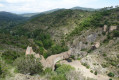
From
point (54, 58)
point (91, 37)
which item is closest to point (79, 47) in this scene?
point (91, 37)

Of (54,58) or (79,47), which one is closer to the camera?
(54,58)

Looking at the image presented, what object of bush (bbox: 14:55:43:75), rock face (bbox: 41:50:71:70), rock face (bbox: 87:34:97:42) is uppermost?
bush (bbox: 14:55:43:75)

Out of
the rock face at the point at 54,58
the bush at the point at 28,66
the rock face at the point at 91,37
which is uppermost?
the bush at the point at 28,66

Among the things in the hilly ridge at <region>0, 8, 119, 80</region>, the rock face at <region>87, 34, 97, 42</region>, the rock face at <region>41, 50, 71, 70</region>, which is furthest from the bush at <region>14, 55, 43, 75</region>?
the rock face at <region>87, 34, 97, 42</region>

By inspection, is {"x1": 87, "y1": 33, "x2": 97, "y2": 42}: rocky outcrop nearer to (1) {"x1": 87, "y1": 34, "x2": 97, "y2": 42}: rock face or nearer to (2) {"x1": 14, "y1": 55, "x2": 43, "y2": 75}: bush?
(1) {"x1": 87, "y1": 34, "x2": 97, "y2": 42}: rock face

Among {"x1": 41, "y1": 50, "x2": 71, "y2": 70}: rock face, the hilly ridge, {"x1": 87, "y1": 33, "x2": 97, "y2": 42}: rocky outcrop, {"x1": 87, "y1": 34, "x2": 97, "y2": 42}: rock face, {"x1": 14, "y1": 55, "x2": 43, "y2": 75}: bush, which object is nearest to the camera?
{"x1": 14, "y1": 55, "x2": 43, "y2": 75}: bush

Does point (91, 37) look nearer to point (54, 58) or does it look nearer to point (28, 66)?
point (54, 58)

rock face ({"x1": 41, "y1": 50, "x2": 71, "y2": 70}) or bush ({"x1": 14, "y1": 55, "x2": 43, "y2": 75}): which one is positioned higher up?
bush ({"x1": 14, "y1": 55, "x2": 43, "y2": 75})

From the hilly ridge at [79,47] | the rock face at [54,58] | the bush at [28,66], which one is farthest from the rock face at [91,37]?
the bush at [28,66]

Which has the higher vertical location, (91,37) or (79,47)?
(91,37)

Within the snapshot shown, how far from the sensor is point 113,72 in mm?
27516

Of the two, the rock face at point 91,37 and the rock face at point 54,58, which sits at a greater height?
the rock face at point 91,37

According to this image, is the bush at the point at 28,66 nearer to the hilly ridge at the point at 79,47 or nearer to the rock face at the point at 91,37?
the hilly ridge at the point at 79,47

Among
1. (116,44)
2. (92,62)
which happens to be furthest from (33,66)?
(116,44)
